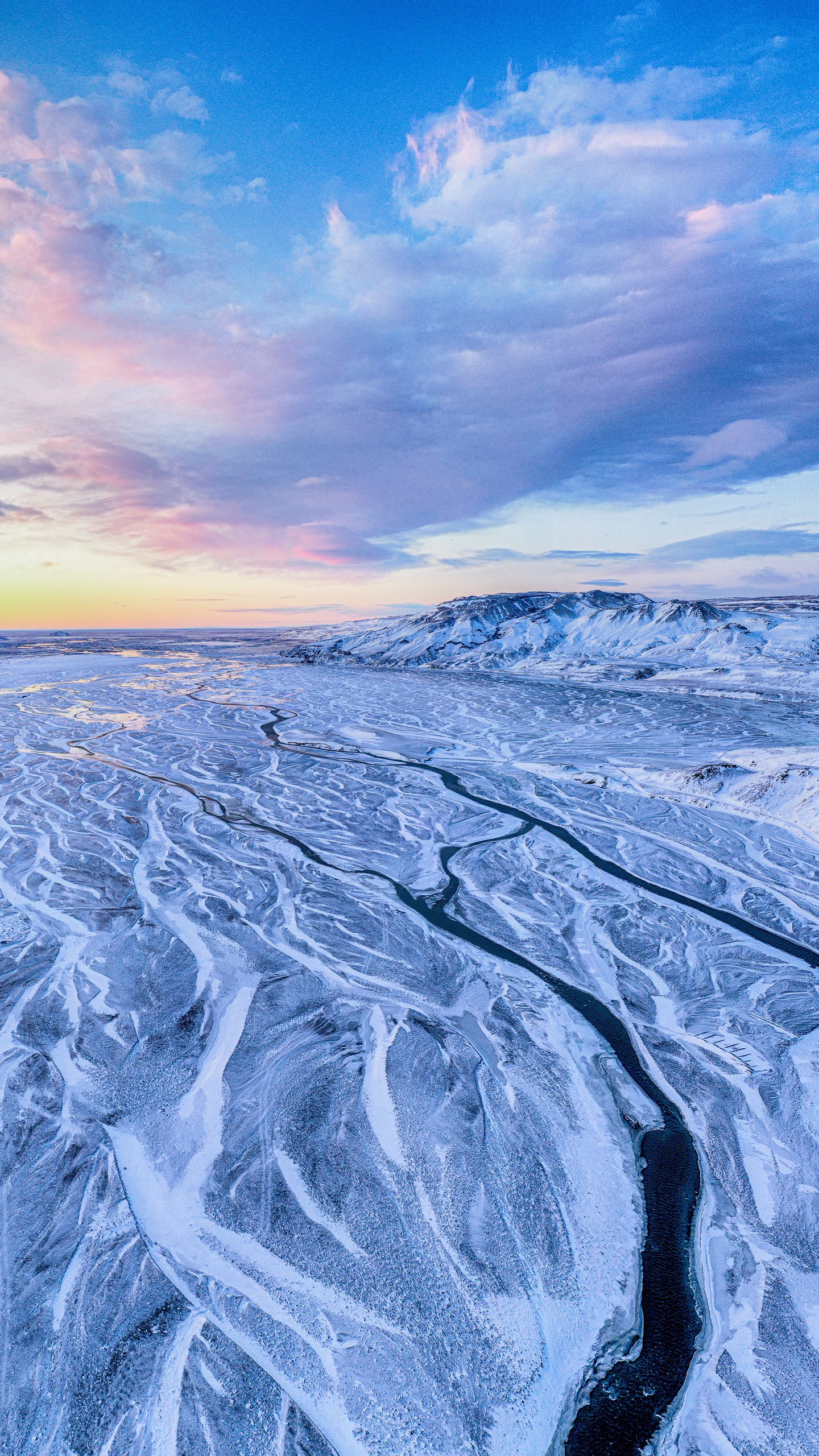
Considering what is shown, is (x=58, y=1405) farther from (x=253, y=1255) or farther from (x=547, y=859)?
(x=547, y=859)

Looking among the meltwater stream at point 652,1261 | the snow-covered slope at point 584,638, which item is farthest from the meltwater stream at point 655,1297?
the snow-covered slope at point 584,638

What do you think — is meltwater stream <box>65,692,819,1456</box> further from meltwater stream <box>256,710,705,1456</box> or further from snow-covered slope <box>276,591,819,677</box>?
Answer: snow-covered slope <box>276,591,819,677</box>

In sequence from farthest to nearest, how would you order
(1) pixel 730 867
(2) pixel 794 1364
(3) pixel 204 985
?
(1) pixel 730 867
(3) pixel 204 985
(2) pixel 794 1364

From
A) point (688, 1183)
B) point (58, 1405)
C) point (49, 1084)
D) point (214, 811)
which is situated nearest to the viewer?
point (58, 1405)

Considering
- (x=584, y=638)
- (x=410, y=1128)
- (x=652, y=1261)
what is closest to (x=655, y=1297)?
(x=652, y=1261)

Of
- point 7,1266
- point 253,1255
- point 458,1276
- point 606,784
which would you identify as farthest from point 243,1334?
point 606,784

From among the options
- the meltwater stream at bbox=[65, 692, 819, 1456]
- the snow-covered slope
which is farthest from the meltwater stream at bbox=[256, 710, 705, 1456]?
the snow-covered slope
